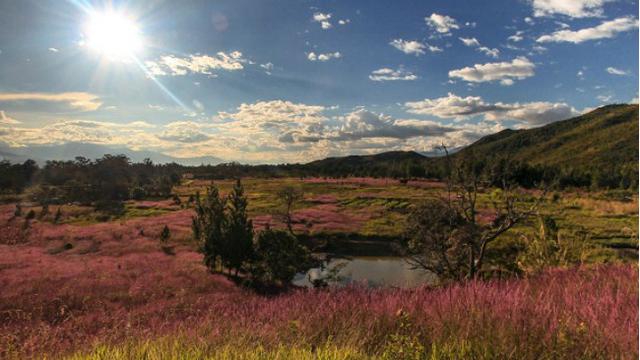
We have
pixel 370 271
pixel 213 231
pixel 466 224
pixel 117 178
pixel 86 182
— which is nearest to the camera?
pixel 466 224

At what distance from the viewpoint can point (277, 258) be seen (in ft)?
92.5

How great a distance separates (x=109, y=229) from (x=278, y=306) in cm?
5106

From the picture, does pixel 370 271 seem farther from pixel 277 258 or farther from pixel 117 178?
pixel 117 178

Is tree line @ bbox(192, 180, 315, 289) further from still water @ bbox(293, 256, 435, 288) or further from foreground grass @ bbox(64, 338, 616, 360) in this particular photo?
foreground grass @ bbox(64, 338, 616, 360)

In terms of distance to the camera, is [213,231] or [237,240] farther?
[213,231]

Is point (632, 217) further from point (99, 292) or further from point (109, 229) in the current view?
point (109, 229)

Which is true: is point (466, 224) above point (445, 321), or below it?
below

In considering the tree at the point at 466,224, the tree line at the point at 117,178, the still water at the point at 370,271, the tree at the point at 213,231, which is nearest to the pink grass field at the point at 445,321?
the tree at the point at 466,224

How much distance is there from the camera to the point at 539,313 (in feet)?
13.0

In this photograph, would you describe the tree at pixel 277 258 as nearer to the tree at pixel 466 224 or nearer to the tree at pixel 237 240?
the tree at pixel 237 240

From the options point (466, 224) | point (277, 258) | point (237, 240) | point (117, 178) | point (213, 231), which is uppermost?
point (117, 178)

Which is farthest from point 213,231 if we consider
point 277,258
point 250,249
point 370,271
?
point 370,271

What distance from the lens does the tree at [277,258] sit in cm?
2817

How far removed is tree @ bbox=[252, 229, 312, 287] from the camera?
28172mm
